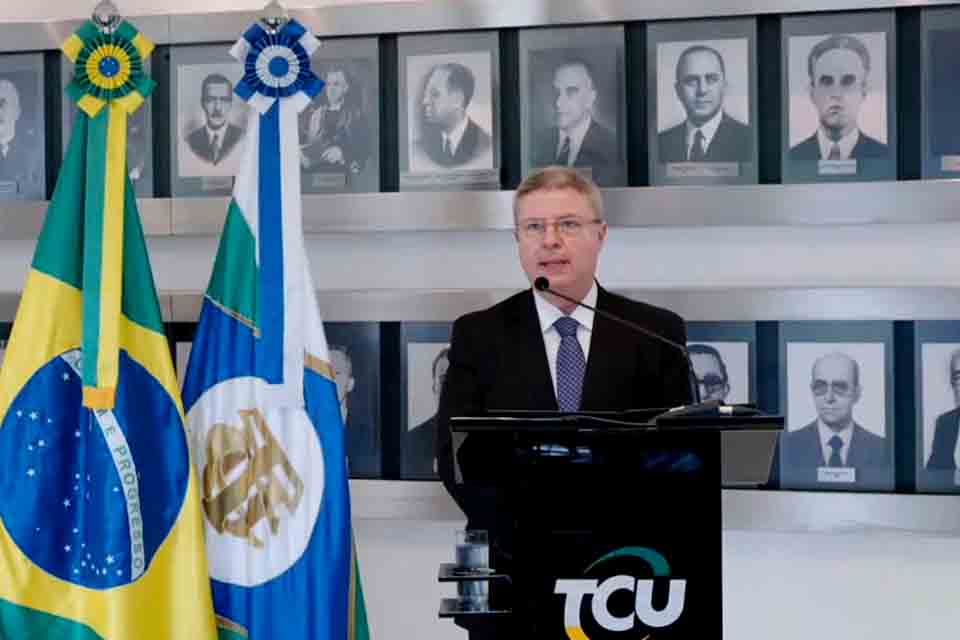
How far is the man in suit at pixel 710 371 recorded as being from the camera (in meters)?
2.87

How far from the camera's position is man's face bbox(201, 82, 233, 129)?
3090mm

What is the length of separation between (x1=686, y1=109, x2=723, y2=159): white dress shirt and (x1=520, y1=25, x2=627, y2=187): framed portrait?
0.15m

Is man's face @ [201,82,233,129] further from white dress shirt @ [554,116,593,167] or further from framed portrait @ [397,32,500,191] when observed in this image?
white dress shirt @ [554,116,593,167]

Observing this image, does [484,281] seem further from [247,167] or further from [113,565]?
[113,565]

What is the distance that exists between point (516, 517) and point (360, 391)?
129cm

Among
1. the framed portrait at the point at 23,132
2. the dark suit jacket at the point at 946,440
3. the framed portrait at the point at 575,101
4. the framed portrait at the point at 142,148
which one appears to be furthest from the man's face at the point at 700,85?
the framed portrait at the point at 23,132

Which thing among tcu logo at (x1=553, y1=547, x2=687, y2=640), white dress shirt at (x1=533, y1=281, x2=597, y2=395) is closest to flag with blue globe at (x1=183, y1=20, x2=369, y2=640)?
white dress shirt at (x1=533, y1=281, x2=597, y2=395)

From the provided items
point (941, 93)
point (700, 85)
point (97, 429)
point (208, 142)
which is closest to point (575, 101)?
point (700, 85)

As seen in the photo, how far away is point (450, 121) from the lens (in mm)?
2979

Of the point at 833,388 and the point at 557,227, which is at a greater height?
the point at 557,227

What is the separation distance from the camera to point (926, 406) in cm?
278

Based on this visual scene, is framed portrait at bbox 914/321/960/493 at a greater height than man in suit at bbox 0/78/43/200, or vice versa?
man in suit at bbox 0/78/43/200

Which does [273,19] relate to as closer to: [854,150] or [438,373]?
[438,373]

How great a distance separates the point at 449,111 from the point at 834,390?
3.65ft
